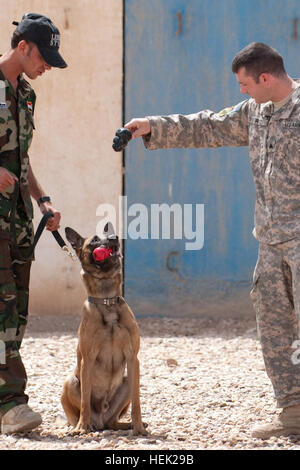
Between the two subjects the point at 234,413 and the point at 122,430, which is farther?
the point at 234,413

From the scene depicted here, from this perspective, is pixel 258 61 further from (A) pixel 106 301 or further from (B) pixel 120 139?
(A) pixel 106 301

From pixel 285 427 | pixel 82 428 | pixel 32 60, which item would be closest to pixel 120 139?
pixel 32 60

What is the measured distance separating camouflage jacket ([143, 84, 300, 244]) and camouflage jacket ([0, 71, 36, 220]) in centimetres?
74

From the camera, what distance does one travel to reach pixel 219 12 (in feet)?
30.4

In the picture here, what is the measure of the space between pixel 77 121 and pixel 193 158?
4.15 feet

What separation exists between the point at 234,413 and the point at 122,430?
2.82 ft

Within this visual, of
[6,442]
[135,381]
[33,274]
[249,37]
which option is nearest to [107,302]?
[135,381]

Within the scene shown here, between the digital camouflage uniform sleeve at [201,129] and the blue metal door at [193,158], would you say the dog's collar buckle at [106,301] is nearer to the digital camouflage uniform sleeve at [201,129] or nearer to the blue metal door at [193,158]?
the digital camouflage uniform sleeve at [201,129]

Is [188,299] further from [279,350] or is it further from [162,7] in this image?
[279,350]

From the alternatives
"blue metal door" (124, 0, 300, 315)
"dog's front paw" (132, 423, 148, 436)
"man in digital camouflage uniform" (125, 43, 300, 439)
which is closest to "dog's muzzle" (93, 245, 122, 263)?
"man in digital camouflage uniform" (125, 43, 300, 439)

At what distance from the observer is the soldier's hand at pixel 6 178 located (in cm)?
490

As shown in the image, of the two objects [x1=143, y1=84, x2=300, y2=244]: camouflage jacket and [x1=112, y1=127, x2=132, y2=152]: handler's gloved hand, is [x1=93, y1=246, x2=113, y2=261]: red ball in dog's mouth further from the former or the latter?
[x1=143, y1=84, x2=300, y2=244]: camouflage jacket
